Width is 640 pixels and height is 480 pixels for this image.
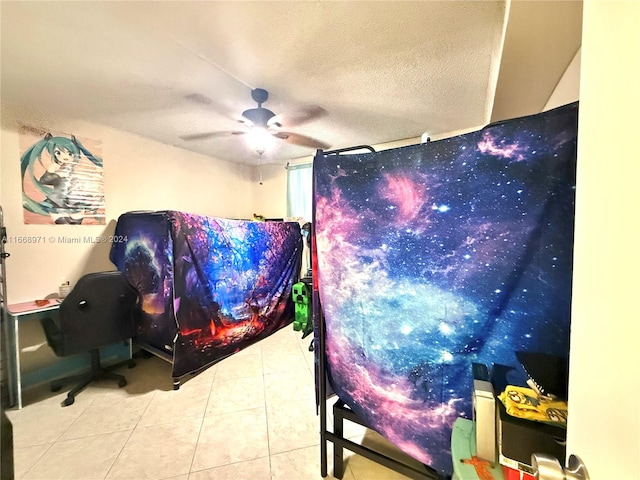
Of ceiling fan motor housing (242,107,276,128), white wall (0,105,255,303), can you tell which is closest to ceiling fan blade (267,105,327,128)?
ceiling fan motor housing (242,107,276,128)

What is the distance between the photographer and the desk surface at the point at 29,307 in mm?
1902

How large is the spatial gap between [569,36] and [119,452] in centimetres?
336

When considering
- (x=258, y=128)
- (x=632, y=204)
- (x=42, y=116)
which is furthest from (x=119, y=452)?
(x=42, y=116)

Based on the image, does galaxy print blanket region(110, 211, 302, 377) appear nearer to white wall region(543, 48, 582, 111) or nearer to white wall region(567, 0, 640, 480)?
white wall region(567, 0, 640, 480)

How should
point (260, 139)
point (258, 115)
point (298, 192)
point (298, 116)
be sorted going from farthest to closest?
point (298, 192), point (260, 139), point (298, 116), point (258, 115)

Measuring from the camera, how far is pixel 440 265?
37.9 inches

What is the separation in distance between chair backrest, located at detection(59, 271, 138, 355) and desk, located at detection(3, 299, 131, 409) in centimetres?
38

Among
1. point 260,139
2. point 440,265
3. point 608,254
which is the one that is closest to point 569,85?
point 440,265

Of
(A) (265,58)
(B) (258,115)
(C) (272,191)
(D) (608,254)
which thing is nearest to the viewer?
(D) (608,254)

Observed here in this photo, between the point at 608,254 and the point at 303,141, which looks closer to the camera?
the point at 608,254

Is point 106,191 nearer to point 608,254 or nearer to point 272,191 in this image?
point 272,191

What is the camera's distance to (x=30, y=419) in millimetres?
1762

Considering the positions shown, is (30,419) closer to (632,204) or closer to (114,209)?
(114,209)

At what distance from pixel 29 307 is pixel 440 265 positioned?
3.07 m
